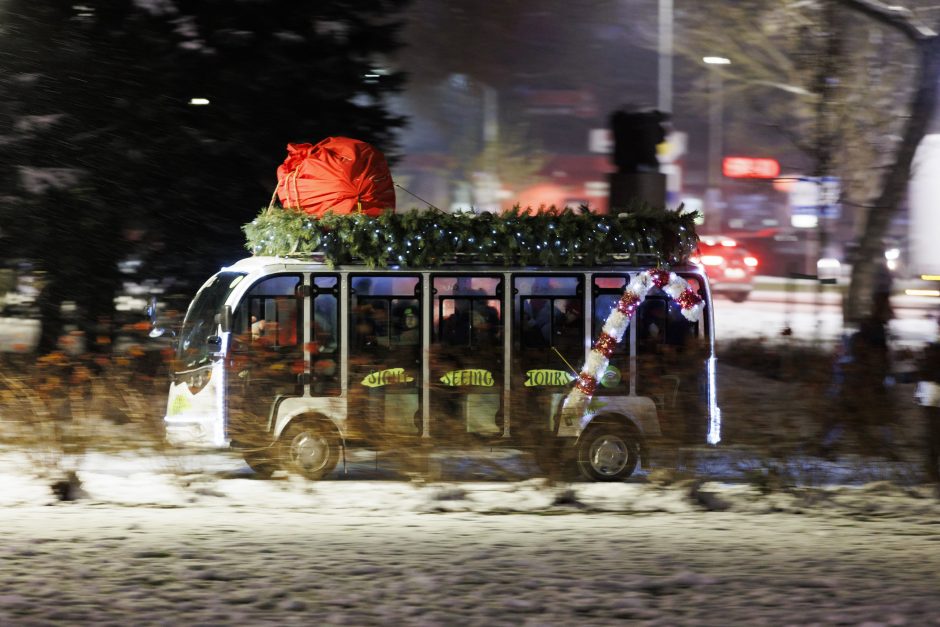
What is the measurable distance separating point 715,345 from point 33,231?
9.82 metres

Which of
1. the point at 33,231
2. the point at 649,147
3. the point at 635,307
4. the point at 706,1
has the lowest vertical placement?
the point at 635,307

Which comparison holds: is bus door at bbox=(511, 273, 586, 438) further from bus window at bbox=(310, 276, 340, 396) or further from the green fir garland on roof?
bus window at bbox=(310, 276, 340, 396)

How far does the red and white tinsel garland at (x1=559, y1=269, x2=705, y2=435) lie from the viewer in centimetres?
1127

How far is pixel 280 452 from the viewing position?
1065cm

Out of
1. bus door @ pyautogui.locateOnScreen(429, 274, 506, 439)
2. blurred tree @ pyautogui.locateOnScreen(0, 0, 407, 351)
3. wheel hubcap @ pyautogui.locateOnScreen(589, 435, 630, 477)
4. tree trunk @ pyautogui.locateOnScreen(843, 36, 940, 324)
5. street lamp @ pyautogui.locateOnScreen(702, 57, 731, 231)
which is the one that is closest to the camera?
bus door @ pyautogui.locateOnScreen(429, 274, 506, 439)

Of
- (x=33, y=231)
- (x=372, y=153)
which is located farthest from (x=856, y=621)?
(x=33, y=231)

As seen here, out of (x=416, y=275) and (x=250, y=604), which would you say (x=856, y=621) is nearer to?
(x=250, y=604)

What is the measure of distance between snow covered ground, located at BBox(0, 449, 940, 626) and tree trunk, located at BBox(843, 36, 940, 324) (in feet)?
29.3

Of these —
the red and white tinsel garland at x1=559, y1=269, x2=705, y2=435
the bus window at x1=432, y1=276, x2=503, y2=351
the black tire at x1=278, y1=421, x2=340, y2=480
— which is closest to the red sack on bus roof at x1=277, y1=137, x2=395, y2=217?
the bus window at x1=432, y1=276, x2=503, y2=351

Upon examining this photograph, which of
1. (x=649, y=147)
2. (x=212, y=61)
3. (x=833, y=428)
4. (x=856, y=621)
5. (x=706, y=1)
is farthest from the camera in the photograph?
(x=706, y=1)

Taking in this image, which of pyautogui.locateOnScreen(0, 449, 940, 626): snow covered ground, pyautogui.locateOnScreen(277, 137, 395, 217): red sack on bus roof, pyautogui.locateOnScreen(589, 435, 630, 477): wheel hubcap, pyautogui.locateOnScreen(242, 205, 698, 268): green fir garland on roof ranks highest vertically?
pyautogui.locateOnScreen(277, 137, 395, 217): red sack on bus roof

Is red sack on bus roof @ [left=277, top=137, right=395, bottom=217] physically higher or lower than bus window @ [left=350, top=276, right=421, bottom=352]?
higher

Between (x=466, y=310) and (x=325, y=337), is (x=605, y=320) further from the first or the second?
(x=325, y=337)

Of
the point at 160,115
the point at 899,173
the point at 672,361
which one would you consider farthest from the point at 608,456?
the point at 160,115
